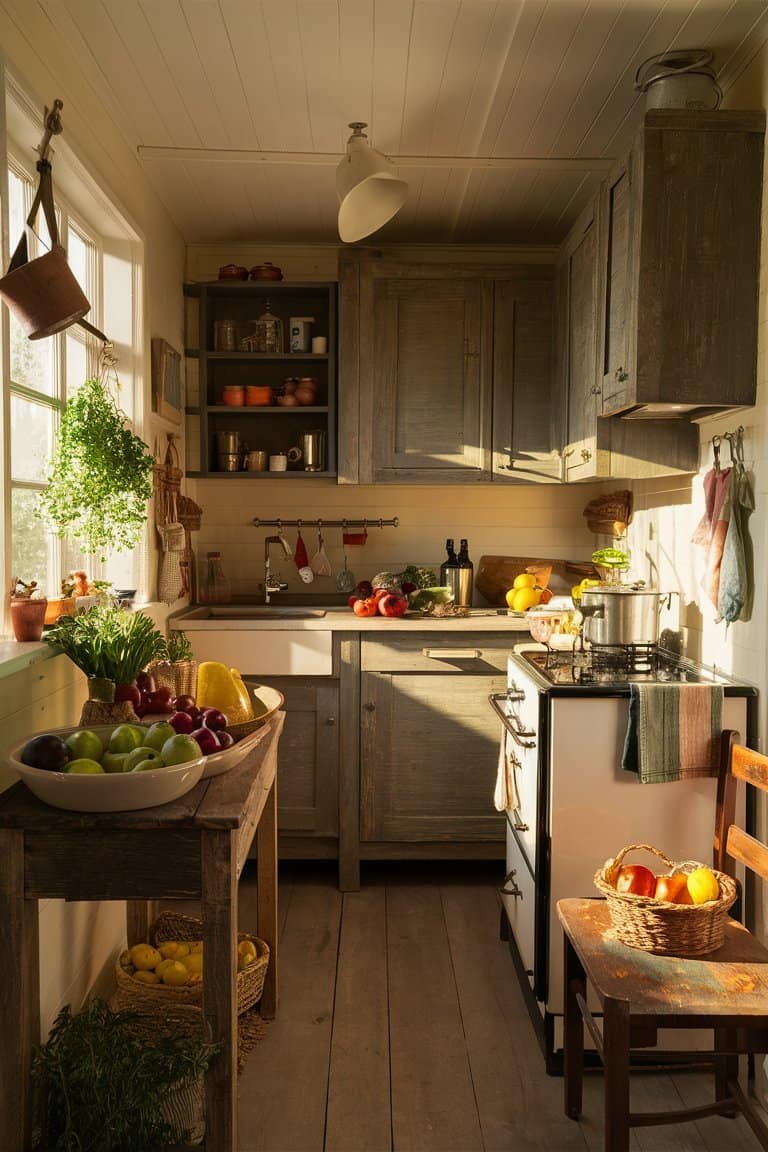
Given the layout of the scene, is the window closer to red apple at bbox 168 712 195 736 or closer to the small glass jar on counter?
red apple at bbox 168 712 195 736

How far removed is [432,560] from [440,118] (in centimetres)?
193

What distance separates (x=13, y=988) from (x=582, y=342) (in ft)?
8.74

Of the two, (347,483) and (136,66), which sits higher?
(136,66)

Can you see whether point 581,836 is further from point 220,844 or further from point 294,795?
point 294,795

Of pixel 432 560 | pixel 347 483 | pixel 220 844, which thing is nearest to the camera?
pixel 220 844

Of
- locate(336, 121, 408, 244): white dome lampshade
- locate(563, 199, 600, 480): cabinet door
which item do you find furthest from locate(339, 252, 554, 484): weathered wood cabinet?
locate(336, 121, 408, 244): white dome lampshade

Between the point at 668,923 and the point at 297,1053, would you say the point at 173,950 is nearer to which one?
the point at 297,1053

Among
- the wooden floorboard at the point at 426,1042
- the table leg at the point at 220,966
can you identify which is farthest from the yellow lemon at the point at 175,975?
the table leg at the point at 220,966

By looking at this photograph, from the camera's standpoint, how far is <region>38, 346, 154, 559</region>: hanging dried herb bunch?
2449 millimetres

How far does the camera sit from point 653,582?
134 inches

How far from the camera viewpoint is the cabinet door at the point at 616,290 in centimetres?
268

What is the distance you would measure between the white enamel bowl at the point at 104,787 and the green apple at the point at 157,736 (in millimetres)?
111

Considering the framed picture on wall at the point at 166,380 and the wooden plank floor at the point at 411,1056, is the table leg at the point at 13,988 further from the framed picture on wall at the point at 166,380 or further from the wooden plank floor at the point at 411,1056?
the framed picture on wall at the point at 166,380

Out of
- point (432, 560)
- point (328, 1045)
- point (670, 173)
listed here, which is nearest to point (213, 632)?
point (432, 560)
